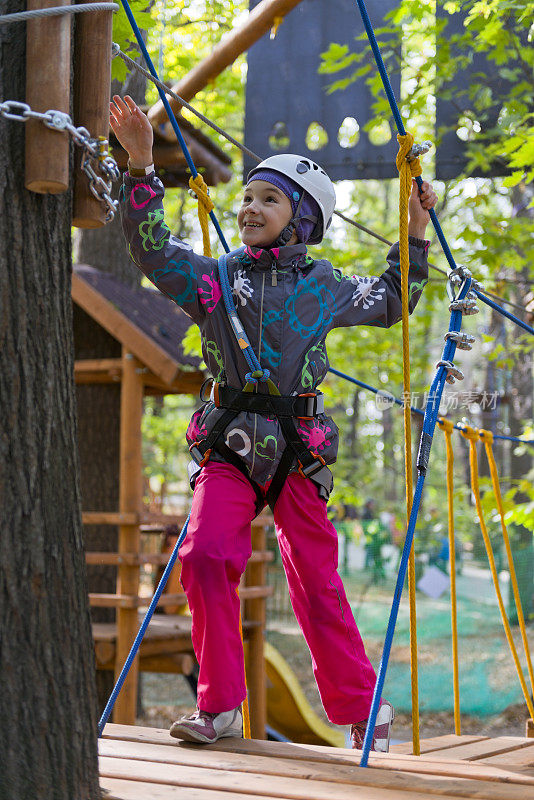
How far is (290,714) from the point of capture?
784 centimetres

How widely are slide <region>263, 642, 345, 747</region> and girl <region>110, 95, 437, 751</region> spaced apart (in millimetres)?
5387

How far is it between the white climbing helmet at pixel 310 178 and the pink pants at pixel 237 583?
0.76m

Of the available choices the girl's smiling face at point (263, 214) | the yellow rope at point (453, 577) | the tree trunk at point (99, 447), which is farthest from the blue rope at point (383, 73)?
the tree trunk at point (99, 447)

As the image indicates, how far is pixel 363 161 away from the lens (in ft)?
19.6

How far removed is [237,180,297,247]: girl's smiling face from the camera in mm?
2627

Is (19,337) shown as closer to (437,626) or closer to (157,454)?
(437,626)

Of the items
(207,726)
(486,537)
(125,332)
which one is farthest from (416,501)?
(125,332)

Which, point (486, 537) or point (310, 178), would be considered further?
point (486, 537)

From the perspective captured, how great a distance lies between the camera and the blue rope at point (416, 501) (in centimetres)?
211

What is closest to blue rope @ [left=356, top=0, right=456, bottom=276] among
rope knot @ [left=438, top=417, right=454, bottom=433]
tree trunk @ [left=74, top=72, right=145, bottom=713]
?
rope knot @ [left=438, top=417, right=454, bottom=433]

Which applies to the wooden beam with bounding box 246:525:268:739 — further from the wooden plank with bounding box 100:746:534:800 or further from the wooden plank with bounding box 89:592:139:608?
the wooden plank with bounding box 100:746:534:800

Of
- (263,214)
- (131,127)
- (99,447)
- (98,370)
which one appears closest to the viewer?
(131,127)

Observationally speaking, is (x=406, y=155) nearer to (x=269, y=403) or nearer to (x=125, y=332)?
(x=269, y=403)

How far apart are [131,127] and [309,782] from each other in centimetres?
158
